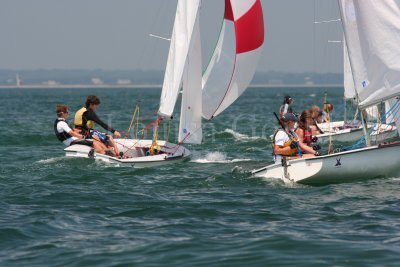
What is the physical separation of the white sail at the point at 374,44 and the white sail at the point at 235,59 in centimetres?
439

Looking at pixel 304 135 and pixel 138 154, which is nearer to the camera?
pixel 304 135

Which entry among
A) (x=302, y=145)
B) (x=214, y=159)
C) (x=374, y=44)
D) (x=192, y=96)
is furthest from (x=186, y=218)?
(x=214, y=159)

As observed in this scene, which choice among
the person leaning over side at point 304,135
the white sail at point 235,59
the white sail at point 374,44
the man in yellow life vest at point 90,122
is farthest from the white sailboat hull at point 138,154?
the white sail at point 374,44

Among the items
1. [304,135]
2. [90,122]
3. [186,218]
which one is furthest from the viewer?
[90,122]

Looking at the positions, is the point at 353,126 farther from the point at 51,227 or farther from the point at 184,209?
the point at 51,227

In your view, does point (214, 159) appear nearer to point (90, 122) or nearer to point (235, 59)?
point (235, 59)

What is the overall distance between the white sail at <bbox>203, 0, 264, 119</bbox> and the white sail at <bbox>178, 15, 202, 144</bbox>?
274 millimetres

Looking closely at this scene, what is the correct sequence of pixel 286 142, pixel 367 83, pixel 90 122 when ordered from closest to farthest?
pixel 286 142
pixel 367 83
pixel 90 122

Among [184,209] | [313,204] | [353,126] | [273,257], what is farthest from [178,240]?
→ [353,126]

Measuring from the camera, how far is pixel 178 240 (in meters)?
9.06

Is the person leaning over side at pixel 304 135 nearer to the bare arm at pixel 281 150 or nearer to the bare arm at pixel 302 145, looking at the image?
the bare arm at pixel 302 145

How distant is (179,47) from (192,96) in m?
1.13

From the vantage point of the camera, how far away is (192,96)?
57.1 ft

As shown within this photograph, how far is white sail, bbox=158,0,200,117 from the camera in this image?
17297 mm
